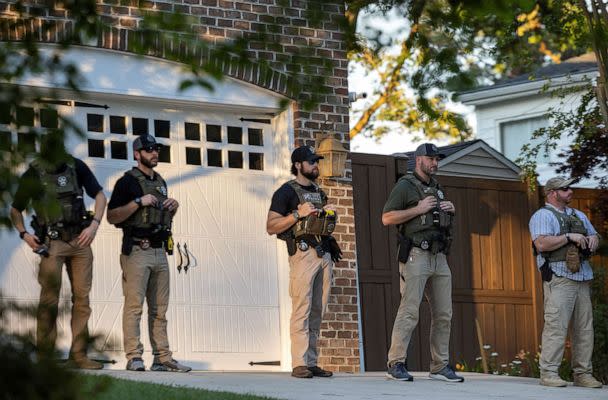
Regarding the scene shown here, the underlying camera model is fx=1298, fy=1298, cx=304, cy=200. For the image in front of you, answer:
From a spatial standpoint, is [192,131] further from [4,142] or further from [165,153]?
[4,142]

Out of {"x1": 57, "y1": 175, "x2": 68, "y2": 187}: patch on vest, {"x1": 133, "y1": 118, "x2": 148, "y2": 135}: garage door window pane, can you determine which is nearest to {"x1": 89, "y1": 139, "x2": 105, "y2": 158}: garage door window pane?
{"x1": 133, "y1": 118, "x2": 148, "y2": 135}: garage door window pane

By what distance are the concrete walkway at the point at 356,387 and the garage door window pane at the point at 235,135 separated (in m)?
2.60

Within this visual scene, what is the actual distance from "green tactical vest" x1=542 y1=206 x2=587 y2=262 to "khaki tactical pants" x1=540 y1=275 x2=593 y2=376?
0.63 ft

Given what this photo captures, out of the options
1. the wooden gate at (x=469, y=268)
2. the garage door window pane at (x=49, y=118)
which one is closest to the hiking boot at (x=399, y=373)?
the wooden gate at (x=469, y=268)

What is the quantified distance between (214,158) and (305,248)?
2333 millimetres

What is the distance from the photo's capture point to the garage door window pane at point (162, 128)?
12.8 meters

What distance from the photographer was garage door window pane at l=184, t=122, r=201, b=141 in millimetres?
12977

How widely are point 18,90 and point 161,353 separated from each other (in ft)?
23.3

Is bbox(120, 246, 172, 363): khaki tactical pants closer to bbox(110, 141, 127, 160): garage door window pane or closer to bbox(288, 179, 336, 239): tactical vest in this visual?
bbox(288, 179, 336, 239): tactical vest

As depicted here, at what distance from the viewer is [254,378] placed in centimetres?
1102

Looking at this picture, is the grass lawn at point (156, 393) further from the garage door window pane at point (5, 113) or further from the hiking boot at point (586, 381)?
the garage door window pane at point (5, 113)

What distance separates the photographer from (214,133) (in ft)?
43.2

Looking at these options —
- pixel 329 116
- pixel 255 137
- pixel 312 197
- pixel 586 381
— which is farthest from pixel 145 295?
pixel 586 381

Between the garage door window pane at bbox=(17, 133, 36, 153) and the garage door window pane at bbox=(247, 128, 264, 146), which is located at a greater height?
the garage door window pane at bbox=(247, 128, 264, 146)
